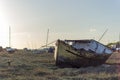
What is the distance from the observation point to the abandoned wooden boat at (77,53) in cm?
2706

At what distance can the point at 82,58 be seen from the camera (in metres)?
27.5

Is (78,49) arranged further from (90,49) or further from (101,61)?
(101,61)

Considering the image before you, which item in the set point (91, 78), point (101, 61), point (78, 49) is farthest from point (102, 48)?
point (91, 78)

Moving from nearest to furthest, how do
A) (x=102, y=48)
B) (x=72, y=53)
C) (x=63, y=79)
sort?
(x=63, y=79) < (x=72, y=53) < (x=102, y=48)

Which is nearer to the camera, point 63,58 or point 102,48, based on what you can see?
point 63,58

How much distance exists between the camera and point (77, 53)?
89.0 feet

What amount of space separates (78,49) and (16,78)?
1016cm

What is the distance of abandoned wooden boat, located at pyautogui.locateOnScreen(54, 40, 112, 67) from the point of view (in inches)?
1065

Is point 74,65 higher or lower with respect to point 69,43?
lower

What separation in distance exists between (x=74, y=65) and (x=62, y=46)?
6.10ft

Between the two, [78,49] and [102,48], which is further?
[102,48]

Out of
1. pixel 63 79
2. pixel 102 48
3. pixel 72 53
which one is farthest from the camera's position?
pixel 102 48

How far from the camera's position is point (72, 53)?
27.0 meters

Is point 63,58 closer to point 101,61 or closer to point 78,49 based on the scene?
point 78,49
